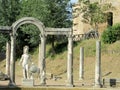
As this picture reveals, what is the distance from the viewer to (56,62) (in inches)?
2003

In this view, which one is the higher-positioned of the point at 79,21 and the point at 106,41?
the point at 79,21

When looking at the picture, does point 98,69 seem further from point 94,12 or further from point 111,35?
point 94,12

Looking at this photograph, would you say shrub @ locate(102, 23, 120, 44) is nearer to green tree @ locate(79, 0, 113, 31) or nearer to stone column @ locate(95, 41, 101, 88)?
green tree @ locate(79, 0, 113, 31)

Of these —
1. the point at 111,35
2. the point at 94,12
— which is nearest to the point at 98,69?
the point at 111,35

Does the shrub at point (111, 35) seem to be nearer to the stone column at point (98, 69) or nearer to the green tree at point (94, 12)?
the green tree at point (94, 12)

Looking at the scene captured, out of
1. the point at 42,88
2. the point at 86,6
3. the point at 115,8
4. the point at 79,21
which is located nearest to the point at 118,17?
the point at 115,8

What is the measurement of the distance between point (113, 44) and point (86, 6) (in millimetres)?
10771

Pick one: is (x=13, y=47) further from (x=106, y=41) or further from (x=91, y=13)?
(x=91, y=13)

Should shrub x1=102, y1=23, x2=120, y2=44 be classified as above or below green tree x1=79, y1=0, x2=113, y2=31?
below

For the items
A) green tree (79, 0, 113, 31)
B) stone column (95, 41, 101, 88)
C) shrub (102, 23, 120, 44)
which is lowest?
stone column (95, 41, 101, 88)

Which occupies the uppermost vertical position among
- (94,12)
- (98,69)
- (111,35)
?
(94,12)

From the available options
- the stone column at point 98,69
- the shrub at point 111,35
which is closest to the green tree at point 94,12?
the shrub at point 111,35

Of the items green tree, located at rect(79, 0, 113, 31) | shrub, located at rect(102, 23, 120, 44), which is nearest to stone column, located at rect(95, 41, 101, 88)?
shrub, located at rect(102, 23, 120, 44)

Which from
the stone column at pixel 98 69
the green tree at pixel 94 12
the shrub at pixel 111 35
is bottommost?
the stone column at pixel 98 69
